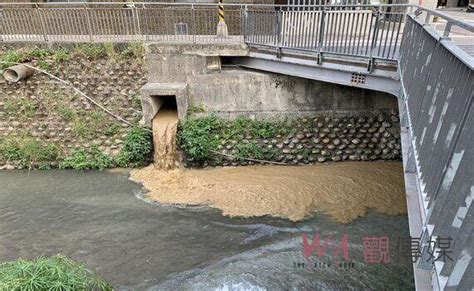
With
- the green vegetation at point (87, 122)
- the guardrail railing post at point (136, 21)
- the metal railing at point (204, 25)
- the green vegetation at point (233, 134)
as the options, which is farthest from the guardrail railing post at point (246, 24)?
the green vegetation at point (87, 122)

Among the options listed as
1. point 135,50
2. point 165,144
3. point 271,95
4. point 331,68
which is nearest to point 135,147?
point 165,144

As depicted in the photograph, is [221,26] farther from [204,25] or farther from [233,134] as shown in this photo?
[233,134]

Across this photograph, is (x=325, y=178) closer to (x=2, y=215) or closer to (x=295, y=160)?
(x=295, y=160)

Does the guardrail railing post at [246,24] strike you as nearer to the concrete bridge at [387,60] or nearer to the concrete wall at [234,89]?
the concrete bridge at [387,60]

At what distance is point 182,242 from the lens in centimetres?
757

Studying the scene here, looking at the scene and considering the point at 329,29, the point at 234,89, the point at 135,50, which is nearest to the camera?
the point at 329,29

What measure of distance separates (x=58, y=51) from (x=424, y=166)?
11723 millimetres

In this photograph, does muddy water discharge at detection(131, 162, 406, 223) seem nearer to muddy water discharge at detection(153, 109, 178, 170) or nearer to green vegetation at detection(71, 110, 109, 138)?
muddy water discharge at detection(153, 109, 178, 170)

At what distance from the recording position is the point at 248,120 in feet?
34.9

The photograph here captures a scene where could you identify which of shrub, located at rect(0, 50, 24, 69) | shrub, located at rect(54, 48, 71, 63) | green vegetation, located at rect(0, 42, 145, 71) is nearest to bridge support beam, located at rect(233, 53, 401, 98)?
green vegetation, located at rect(0, 42, 145, 71)

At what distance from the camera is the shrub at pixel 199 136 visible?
1024 centimetres

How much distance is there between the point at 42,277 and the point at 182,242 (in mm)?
3339

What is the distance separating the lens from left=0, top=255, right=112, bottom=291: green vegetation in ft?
14.5

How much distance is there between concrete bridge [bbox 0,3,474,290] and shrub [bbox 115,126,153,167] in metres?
1.41
